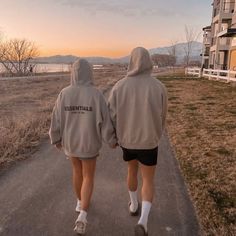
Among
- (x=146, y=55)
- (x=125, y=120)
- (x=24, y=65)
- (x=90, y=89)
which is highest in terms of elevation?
(x=146, y=55)

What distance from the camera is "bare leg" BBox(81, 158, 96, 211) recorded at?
3443 mm

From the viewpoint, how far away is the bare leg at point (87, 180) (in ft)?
11.3

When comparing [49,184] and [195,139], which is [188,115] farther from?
[49,184]

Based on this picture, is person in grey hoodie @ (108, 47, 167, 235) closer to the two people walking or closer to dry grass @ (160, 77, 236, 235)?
the two people walking

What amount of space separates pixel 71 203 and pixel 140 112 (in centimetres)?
170

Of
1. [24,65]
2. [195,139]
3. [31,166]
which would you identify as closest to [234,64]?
[195,139]

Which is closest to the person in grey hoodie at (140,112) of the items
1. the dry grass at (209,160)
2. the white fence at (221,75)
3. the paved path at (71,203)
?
the paved path at (71,203)

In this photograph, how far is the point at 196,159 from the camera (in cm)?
592

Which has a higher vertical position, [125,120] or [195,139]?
[125,120]

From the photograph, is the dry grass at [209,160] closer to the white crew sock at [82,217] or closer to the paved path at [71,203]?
the paved path at [71,203]

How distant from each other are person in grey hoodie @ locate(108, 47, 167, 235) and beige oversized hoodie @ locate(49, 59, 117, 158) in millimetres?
148

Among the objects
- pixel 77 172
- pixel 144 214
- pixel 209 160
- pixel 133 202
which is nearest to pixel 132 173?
pixel 133 202

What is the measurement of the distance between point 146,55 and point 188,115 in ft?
26.2

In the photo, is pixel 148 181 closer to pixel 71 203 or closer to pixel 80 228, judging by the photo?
pixel 80 228
